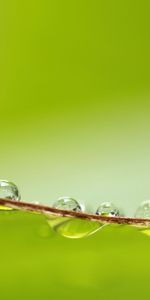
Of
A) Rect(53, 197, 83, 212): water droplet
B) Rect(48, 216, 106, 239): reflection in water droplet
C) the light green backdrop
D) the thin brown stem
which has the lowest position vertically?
Rect(48, 216, 106, 239): reflection in water droplet

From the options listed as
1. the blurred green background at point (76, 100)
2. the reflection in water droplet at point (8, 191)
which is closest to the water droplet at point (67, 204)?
the reflection in water droplet at point (8, 191)

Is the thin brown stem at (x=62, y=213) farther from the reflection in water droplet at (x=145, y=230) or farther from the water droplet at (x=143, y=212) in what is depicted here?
the water droplet at (x=143, y=212)

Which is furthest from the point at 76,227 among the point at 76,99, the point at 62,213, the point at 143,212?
the point at 76,99

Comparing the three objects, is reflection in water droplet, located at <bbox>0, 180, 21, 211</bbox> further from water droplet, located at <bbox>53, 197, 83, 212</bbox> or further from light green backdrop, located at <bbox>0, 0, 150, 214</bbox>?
light green backdrop, located at <bbox>0, 0, 150, 214</bbox>

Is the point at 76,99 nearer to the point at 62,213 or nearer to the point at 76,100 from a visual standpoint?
the point at 76,100

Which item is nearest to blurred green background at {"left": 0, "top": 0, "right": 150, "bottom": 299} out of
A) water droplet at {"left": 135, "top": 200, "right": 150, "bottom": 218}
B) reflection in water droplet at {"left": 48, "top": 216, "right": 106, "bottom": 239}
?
water droplet at {"left": 135, "top": 200, "right": 150, "bottom": 218}
